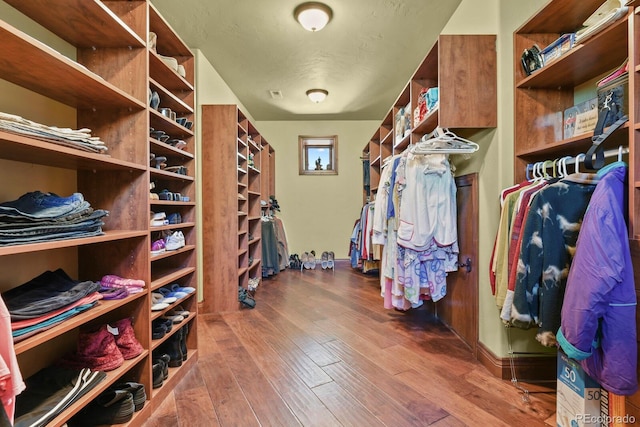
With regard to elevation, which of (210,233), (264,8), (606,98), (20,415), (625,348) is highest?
(264,8)

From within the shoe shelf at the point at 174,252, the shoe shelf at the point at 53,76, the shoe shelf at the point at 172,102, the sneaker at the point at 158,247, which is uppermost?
the shoe shelf at the point at 172,102

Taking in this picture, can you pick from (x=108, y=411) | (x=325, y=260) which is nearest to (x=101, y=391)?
(x=108, y=411)

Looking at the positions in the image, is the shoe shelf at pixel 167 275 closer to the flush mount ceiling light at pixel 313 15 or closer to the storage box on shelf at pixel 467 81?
the storage box on shelf at pixel 467 81

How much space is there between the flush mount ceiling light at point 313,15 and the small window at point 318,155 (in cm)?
319

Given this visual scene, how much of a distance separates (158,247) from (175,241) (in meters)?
0.14

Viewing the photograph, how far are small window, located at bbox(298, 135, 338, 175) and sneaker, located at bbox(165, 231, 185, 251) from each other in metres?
4.01

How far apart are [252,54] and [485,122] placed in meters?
2.65

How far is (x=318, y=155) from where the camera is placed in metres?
5.89

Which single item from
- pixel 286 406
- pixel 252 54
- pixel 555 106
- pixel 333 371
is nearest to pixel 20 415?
pixel 286 406

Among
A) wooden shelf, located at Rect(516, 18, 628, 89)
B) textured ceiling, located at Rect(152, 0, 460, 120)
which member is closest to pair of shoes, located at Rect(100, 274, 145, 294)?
textured ceiling, located at Rect(152, 0, 460, 120)

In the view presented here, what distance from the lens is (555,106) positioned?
1.73 meters

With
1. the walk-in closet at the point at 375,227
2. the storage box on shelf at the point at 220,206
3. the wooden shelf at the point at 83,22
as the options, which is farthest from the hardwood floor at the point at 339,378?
the wooden shelf at the point at 83,22

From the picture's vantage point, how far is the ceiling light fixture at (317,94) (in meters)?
4.21

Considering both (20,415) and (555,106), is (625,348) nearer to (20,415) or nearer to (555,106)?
(555,106)
